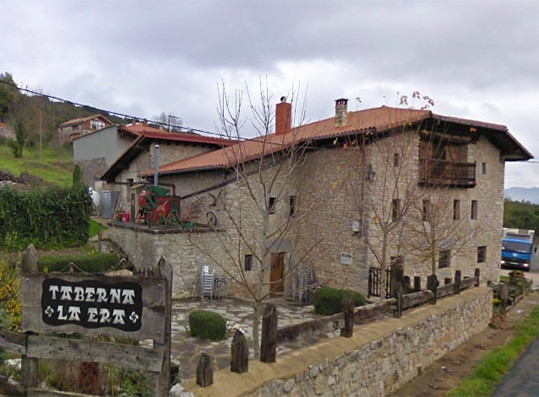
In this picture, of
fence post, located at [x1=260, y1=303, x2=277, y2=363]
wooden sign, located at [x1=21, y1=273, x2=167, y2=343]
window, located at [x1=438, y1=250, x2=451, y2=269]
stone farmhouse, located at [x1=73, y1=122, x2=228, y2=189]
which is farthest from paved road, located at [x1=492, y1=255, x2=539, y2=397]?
stone farmhouse, located at [x1=73, y1=122, x2=228, y2=189]

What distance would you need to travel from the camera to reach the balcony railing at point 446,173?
49.2 ft

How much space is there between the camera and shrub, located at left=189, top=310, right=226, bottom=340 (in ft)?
29.2

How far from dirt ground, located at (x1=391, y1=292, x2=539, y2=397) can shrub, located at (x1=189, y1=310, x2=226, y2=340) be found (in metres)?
3.65

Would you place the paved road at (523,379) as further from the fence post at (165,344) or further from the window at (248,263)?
the window at (248,263)

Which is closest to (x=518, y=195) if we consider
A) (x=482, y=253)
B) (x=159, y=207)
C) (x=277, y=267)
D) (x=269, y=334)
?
(x=482, y=253)

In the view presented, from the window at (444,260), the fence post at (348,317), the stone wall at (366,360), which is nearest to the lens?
the stone wall at (366,360)

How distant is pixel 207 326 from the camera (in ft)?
29.2

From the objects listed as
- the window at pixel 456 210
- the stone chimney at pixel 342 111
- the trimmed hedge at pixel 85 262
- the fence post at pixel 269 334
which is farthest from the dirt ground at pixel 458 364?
the trimmed hedge at pixel 85 262

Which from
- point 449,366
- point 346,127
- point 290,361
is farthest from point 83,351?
point 346,127

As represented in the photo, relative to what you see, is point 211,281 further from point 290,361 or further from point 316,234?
point 290,361

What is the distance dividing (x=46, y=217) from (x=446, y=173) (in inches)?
632

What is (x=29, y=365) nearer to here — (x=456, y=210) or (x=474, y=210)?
(x=456, y=210)

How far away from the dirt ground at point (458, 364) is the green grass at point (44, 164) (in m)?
27.0

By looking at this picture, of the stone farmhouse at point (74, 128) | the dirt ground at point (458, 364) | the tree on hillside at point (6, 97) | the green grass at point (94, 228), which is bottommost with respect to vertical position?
the dirt ground at point (458, 364)
